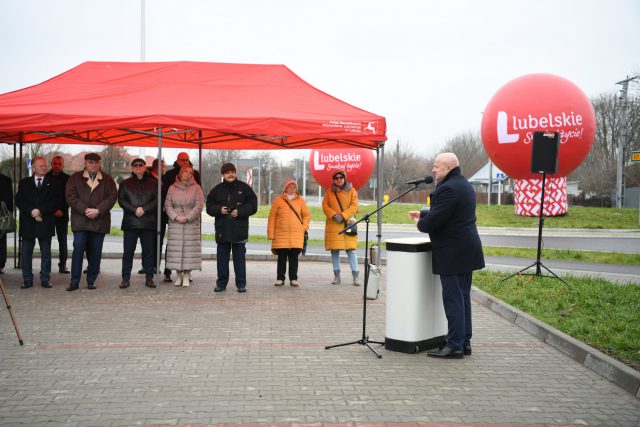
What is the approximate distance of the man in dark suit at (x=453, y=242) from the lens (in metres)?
6.22

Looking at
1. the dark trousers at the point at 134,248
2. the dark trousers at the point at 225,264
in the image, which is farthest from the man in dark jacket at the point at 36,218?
the dark trousers at the point at 225,264

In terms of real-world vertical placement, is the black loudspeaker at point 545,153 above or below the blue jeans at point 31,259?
above

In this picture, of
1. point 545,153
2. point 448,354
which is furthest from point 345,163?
point 448,354

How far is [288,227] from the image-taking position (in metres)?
10.6

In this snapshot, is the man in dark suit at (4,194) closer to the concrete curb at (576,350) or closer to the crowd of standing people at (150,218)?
the crowd of standing people at (150,218)

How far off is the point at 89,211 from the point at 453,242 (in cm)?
610

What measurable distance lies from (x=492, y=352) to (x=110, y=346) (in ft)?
13.3

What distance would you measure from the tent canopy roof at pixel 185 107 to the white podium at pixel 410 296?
3.64 meters

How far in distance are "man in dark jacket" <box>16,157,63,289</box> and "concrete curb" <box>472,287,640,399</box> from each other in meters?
7.05

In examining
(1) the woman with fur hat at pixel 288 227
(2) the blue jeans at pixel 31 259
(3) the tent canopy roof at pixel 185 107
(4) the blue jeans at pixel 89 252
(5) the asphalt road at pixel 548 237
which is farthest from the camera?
(5) the asphalt road at pixel 548 237

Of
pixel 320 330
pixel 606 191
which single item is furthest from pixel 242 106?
pixel 606 191

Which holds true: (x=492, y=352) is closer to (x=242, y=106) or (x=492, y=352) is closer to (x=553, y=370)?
(x=553, y=370)

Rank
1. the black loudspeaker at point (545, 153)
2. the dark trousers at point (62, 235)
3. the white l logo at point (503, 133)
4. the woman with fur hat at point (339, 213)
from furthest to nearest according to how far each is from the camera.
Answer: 1. the white l logo at point (503, 133)
2. the dark trousers at point (62, 235)
3. the black loudspeaker at point (545, 153)
4. the woman with fur hat at point (339, 213)

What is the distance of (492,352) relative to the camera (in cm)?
665
